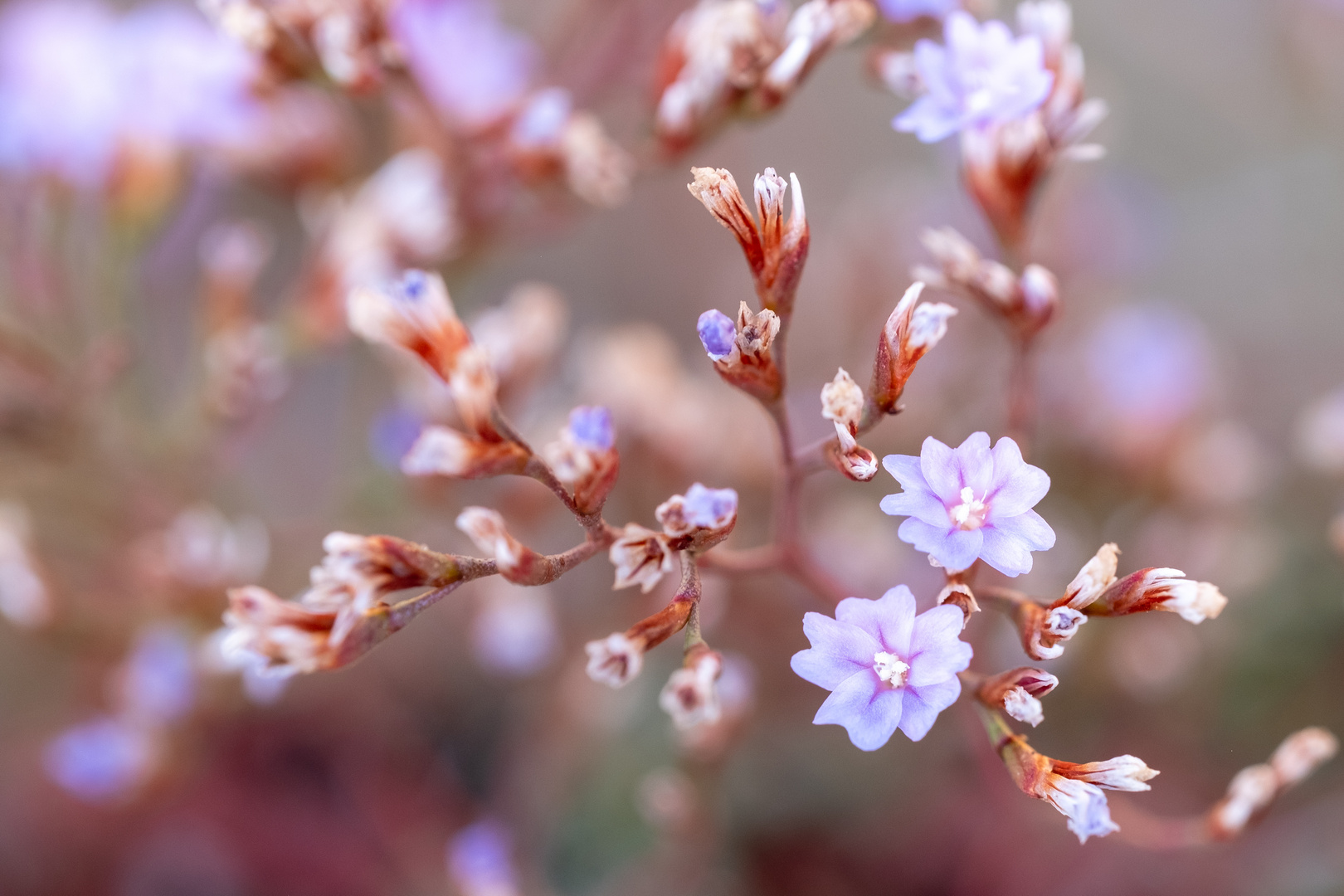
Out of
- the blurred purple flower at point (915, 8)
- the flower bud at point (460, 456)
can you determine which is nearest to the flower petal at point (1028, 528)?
the flower bud at point (460, 456)

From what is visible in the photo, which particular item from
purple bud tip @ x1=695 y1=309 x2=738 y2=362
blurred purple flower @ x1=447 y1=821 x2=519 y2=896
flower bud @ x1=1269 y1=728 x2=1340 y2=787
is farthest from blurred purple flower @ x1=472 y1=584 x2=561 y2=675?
flower bud @ x1=1269 y1=728 x2=1340 y2=787

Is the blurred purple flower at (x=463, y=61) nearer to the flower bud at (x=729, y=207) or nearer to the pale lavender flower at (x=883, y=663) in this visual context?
the flower bud at (x=729, y=207)

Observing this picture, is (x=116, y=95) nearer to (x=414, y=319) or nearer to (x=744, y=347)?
(x=414, y=319)

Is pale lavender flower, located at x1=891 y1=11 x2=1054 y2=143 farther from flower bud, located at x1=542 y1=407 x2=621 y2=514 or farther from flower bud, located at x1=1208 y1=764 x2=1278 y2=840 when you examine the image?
flower bud, located at x1=1208 y1=764 x2=1278 y2=840

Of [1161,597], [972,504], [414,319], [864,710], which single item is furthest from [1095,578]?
[414,319]

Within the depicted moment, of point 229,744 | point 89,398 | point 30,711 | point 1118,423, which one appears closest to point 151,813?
point 229,744

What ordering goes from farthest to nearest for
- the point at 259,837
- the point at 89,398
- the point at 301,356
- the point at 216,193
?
the point at 216,193 < the point at 259,837 < the point at 301,356 < the point at 89,398

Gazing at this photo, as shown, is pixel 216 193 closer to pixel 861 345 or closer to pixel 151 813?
pixel 151 813
